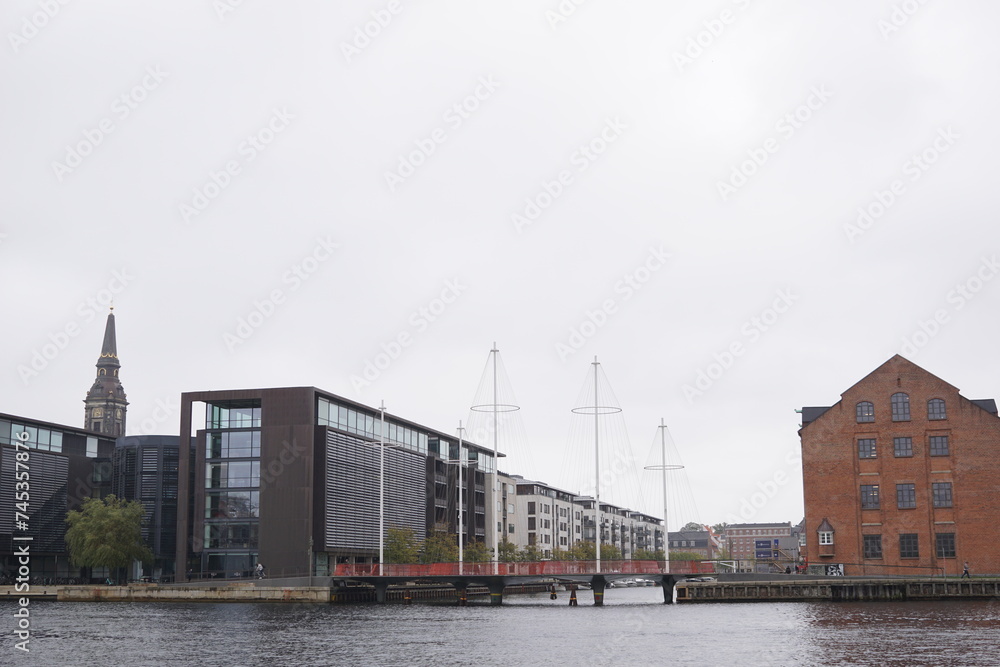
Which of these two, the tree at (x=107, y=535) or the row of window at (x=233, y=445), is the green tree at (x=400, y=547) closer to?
the row of window at (x=233, y=445)

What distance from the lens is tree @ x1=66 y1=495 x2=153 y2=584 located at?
344 ft

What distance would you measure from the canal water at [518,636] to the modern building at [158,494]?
31514mm

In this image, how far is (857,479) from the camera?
9350cm

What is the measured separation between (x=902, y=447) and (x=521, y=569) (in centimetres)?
3257

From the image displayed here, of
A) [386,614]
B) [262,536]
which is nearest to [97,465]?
[262,536]

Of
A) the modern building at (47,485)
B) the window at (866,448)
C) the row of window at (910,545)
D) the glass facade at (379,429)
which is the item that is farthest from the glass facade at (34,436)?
the row of window at (910,545)

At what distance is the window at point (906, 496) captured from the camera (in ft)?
302

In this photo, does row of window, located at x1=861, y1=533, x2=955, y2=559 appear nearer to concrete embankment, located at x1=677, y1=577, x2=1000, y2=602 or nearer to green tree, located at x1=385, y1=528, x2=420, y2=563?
concrete embankment, located at x1=677, y1=577, x2=1000, y2=602

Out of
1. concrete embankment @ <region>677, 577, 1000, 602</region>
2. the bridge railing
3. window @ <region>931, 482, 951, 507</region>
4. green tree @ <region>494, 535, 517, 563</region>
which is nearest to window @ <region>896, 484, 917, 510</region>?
window @ <region>931, 482, 951, 507</region>

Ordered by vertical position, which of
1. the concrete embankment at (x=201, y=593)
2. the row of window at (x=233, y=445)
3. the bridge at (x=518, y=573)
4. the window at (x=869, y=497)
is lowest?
the concrete embankment at (x=201, y=593)

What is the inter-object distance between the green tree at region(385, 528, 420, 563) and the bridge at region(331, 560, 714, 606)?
1616 centimetres

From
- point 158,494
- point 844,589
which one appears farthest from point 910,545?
point 158,494

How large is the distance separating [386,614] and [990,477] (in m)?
49.4

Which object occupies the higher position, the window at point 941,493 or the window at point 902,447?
the window at point 902,447
